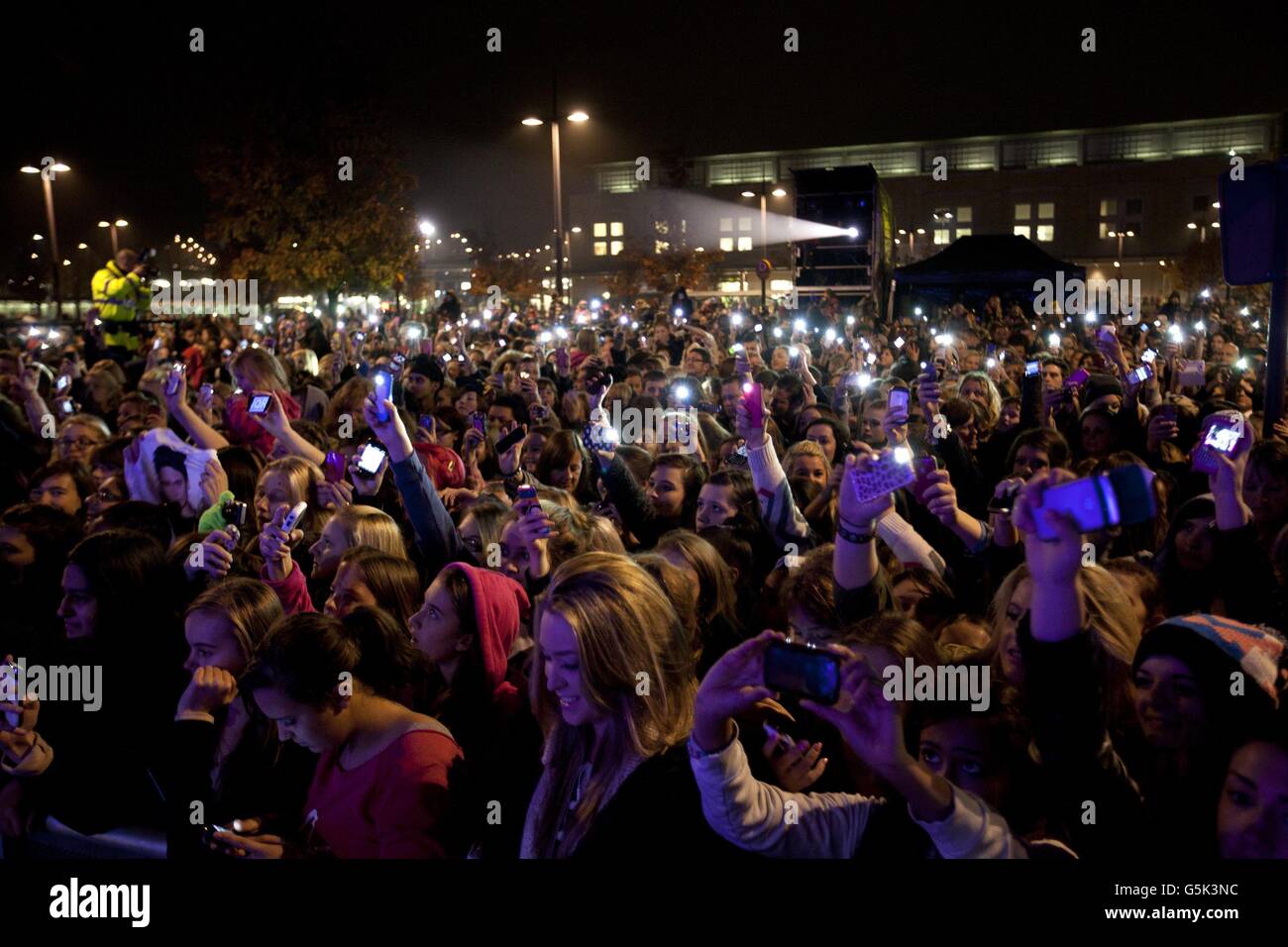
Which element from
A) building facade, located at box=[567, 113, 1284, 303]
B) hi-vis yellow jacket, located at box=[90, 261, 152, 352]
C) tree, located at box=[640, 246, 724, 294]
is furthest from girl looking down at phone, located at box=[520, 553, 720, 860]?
building facade, located at box=[567, 113, 1284, 303]

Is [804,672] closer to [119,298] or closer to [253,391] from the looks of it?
[253,391]

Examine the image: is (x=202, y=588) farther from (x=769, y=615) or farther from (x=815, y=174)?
(x=815, y=174)

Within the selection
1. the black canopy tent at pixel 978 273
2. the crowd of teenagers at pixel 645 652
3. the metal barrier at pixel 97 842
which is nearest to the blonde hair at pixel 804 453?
the crowd of teenagers at pixel 645 652

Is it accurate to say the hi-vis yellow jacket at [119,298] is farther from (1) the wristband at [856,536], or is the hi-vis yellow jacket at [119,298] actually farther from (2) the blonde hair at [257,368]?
(1) the wristband at [856,536]

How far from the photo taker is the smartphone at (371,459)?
553cm

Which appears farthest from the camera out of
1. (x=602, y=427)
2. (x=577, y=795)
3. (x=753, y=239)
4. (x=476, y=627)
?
(x=753, y=239)

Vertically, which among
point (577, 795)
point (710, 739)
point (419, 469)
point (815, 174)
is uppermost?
point (815, 174)

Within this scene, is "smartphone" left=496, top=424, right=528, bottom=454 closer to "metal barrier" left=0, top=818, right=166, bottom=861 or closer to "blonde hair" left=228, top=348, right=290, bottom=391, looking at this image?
"blonde hair" left=228, top=348, right=290, bottom=391

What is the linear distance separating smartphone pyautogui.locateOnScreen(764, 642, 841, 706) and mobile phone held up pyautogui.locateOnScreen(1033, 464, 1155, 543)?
70 centimetres

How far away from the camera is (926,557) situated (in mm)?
4516

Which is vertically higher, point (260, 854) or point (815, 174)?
point (815, 174)

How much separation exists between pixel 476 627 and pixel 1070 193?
8511 centimetres

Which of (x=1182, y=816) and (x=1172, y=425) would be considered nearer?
(x=1182, y=816)

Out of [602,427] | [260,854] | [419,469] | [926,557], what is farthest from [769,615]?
[260,854]
